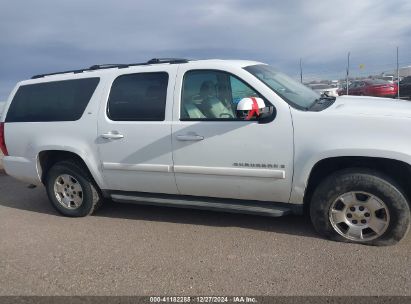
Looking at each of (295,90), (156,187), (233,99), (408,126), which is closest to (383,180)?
(408,126)

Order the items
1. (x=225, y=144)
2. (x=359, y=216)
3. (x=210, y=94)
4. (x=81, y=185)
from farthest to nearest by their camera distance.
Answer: (x=81, y=185) → (x=210, y=94) → (x=225, y=144) → (x=359, y=216)

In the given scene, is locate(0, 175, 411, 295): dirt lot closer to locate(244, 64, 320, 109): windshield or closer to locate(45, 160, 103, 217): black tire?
locate(45, 160, 103, 217): black tire

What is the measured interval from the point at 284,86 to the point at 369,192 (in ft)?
4.54

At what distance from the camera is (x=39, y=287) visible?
3197 millimetres

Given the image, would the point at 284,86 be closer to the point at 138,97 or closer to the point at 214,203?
the point at 214,203

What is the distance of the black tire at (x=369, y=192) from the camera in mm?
3342

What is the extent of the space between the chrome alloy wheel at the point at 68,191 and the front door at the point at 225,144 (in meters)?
1.53

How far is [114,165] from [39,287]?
61.4 inches

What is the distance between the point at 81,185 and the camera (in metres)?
4.75

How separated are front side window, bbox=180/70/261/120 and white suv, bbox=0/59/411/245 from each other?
1 centimetres

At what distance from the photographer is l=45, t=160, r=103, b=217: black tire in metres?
4.70

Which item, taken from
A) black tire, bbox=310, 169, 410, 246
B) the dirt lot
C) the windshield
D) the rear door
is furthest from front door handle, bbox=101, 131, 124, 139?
black tire, bbox=310, 169, 410, 246

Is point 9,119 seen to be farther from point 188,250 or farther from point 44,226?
point 188,250

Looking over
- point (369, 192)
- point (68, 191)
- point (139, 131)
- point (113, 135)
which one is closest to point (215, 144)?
point (139, 131)
